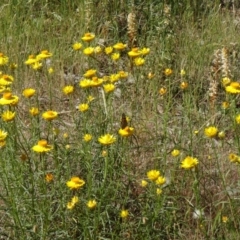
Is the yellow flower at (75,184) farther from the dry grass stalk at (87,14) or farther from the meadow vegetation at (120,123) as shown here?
the dry grass stalk at (87,14)

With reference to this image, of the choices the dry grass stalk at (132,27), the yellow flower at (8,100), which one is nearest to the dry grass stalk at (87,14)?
the dry grass stalk at (132,27)

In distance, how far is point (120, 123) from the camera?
9.21 ft

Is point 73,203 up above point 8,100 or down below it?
below

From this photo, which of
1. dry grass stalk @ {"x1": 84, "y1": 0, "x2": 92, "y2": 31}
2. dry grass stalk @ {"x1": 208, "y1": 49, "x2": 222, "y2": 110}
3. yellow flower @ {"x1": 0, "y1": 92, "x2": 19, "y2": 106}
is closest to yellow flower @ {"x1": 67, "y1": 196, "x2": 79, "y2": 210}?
yellow flower @ {"x1": 0, "y1": 92, "x2": 19, "y2": 106}

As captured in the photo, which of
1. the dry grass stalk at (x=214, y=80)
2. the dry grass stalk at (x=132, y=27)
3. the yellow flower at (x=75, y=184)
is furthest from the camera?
the dry grass stalk at (x=132, y=27)

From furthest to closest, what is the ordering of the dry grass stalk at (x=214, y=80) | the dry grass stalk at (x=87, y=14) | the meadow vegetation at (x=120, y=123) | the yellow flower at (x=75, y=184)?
1. the dry grass stalk at (x=87, y=14)
2. the dry grass stalk at (x=214, y=80)
3. the meadow vegetation at (x=120, y=123)
4. the yellow flower at (x=75, y=184)

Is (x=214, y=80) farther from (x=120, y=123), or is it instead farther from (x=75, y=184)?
(x=75, y=184)

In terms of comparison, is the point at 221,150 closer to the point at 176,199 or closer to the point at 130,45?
the point at 176,199

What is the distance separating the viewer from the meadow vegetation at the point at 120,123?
7.61ft

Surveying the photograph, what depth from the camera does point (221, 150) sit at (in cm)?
305

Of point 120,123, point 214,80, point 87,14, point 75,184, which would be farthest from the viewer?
point 87,14

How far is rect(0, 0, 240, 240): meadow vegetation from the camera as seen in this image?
2318 millimetres

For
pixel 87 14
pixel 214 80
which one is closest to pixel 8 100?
pixel 214 80

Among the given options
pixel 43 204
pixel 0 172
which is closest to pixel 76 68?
pixel 0 172
